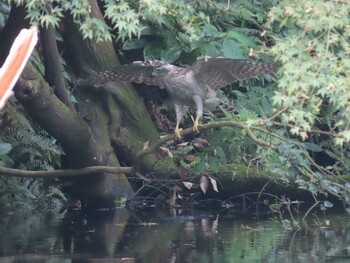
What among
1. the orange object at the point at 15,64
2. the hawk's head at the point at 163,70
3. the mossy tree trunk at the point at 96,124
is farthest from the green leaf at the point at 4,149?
the orange object at the point at 15,64

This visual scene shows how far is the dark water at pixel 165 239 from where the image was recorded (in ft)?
24.7

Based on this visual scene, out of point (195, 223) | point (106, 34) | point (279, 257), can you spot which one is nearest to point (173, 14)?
point (106, 34)

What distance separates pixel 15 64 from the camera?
16.4ft

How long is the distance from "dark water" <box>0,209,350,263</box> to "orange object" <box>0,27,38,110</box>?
2.71 m

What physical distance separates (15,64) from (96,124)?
653cm

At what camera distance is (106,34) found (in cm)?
611

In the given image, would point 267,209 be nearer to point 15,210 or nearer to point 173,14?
point 15,210

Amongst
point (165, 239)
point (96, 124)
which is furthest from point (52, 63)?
point (165, 239)

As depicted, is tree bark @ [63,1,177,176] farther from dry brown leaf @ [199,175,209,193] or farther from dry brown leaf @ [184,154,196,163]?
dry brown leaf @ [199,175,209,193]

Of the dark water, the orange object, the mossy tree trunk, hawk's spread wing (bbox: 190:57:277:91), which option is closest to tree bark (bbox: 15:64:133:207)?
the mossy tree trunk

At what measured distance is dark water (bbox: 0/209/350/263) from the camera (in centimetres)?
753

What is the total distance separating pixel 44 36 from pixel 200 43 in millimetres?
2541

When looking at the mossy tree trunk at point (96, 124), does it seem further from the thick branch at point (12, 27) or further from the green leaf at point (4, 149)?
the green leaf at point (4, 149)

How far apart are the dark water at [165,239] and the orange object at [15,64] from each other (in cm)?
271
